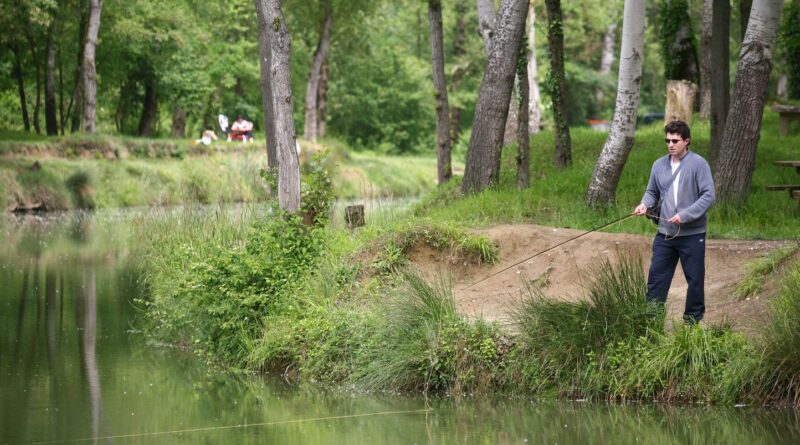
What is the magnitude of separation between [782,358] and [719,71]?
9715 millimetres

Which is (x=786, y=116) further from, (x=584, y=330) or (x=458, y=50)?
(x=458, y=50)

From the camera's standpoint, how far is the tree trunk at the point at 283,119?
15.8 m

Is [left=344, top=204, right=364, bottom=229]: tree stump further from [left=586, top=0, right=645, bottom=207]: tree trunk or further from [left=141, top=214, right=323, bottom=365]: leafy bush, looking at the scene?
[left=586, top=0, right=645, bottom=207]: tree trunk

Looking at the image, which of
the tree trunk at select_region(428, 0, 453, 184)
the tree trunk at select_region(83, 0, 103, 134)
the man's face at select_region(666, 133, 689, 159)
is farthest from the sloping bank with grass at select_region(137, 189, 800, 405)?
the tree trunk at select_region(83, 0, 103, 134)

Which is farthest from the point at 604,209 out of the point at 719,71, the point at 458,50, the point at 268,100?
the point at 458,50

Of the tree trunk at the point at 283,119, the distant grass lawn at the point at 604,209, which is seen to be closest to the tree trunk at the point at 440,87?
the distant grass lawn at the point at 604,209

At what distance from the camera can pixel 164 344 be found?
15555mm

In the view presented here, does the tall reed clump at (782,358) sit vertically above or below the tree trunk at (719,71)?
below

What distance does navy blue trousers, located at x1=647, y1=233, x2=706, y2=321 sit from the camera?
420 inches

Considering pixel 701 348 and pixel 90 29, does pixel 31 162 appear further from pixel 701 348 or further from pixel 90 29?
pixel 701 348

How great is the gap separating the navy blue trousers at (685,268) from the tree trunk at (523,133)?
8.38m

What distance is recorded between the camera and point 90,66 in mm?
40406

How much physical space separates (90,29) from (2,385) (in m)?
29.2

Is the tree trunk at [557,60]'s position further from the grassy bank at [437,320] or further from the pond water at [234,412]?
the pond water at [234,412]
